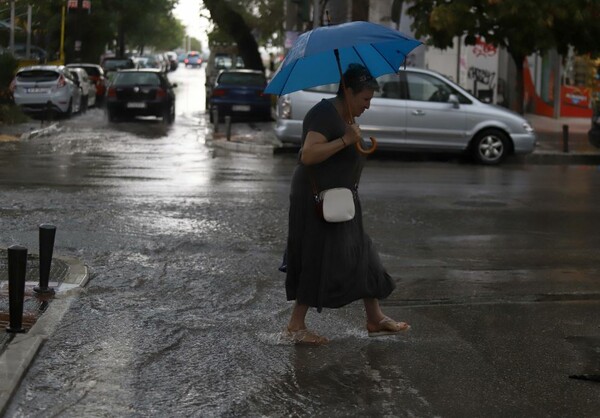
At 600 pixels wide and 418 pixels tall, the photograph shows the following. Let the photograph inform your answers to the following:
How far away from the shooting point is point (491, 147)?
75.3ft

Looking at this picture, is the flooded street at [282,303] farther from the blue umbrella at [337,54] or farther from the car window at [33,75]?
the car window at [33,75]

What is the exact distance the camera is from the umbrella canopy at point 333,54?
755cm

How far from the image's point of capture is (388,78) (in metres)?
23.0

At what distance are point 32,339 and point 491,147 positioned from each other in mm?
16356

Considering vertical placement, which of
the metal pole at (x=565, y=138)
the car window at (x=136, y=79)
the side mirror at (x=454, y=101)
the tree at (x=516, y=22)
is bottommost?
the metal pole at (x=565, y=138)

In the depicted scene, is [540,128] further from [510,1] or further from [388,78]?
[388,78]

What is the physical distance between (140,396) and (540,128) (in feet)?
90.0

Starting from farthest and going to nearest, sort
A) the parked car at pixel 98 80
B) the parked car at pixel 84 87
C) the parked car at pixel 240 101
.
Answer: the parked car at pixel 98 80, the parked car at pixel 84 87, the parked car at pixel 240 101

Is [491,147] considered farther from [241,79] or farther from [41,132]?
[241,79]

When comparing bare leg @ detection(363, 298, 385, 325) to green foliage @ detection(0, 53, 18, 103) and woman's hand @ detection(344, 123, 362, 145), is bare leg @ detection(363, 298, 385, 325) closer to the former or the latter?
woman's hand @ detection(344, 123, 362, 145)

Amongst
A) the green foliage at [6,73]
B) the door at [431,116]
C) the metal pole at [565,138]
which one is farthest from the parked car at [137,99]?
the metal pole at [565,138]

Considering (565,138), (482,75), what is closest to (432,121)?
(565,138)

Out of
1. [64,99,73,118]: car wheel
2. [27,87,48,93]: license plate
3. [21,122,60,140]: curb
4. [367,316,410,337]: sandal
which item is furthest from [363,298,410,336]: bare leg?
[64,99,73,118]: car wheel

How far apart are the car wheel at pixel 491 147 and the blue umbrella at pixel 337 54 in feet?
48.6
